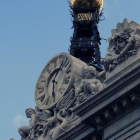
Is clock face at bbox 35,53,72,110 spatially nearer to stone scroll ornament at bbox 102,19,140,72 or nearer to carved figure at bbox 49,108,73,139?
carved figure at bbox 49,108,73,139

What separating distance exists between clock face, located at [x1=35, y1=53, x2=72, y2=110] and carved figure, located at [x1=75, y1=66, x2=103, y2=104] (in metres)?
1.53

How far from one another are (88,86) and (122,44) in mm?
2992

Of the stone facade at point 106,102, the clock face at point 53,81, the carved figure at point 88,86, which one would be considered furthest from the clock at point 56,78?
the carved figure at point 88,86

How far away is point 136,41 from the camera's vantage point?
4119cm

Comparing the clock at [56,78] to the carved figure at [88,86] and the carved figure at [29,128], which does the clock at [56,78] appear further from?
the carved figure at [88,86]

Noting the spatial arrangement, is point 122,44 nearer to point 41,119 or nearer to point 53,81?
point 53,81

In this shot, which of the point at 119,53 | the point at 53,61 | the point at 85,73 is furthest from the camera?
the point at 53,61

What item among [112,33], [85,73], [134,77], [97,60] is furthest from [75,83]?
[97,60]

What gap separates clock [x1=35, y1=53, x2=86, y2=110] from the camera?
45.8 meters

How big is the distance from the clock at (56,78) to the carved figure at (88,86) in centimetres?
110

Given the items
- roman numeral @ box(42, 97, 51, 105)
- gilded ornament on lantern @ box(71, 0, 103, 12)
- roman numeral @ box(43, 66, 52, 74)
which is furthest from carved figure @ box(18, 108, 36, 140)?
gilded ornament on lantern @ box(71, 0, 103, 12)

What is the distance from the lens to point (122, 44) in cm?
4216

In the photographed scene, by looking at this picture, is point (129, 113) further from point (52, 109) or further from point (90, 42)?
point (90, 42)

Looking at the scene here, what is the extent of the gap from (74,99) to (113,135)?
496 cm
